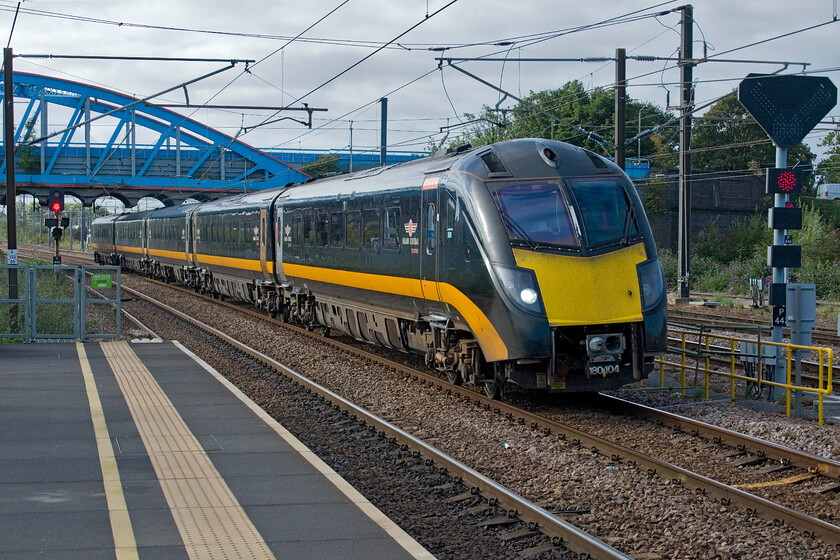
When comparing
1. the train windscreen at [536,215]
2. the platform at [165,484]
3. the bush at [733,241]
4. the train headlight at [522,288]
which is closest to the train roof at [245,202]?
the platform at [165,484]

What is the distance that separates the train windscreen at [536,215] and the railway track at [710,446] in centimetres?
204

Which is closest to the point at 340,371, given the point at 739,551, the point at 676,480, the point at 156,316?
the point at 676,480

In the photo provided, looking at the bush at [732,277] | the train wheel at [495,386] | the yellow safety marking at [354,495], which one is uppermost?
the bush at [732,277]

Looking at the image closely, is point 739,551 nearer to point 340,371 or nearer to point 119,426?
point 119,426

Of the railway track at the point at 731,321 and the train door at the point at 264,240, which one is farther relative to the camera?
the train door at the point at 264,240

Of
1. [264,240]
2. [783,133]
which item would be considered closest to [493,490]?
[783,133]

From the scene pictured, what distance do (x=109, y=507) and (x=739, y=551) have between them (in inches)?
175

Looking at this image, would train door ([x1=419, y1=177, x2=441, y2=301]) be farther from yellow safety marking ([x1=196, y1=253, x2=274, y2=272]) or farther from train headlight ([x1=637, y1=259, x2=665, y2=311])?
yellow safety marking ([x1=196, y1=253, x2=274, y2=272])

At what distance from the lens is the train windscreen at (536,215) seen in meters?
10.7

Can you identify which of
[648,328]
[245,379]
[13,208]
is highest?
[13,208]

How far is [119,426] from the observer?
31.9ft

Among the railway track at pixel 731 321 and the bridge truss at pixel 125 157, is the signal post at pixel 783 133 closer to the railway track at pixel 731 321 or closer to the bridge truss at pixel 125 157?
the railway track at pixel 731 321

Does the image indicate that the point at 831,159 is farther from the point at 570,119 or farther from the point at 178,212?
the point at 178,212

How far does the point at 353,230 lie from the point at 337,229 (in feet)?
3.07
